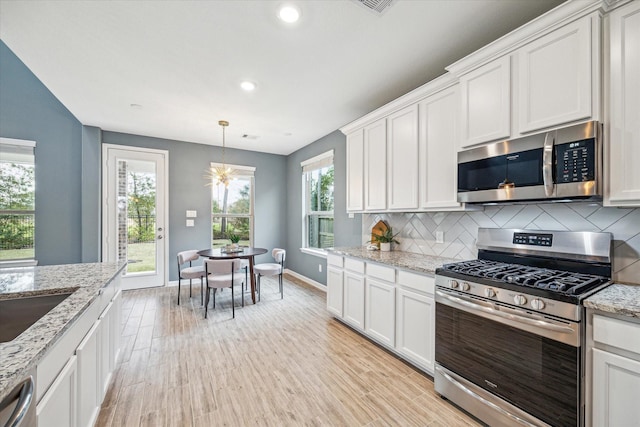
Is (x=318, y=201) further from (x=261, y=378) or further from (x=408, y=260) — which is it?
(x=261, y=378)

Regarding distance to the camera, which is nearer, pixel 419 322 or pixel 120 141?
pixel 419 322

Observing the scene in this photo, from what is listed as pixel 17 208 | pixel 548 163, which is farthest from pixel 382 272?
pixel 17 208

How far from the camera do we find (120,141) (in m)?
4.68

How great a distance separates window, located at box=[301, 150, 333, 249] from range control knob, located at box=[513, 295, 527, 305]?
11.2 ft

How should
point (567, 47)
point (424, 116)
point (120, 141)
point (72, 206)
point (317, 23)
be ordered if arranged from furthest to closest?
point (120, 141), point (72, 206), point (424, 116), point (317, 23), point (567, 47)

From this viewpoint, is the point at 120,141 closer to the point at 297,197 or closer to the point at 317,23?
the point at 297,197

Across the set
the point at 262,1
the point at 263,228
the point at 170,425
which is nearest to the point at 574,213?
the point at 262,1

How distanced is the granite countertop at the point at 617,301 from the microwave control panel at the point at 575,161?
63 cm

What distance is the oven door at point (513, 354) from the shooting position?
4.54ft

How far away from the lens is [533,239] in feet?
6.57

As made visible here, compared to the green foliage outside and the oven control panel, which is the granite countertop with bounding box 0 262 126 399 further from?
the green foliage outside

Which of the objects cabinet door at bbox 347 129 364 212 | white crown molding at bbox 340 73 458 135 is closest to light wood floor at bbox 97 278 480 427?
cabinet door at bbox 347 129 364 212

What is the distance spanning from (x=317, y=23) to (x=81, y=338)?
2448 mm

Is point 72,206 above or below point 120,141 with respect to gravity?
below
